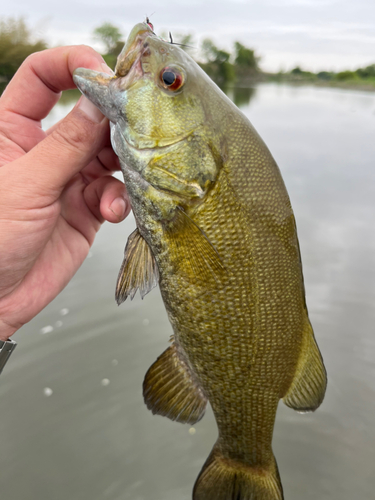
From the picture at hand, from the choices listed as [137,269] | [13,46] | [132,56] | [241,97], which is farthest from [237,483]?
[241,97]

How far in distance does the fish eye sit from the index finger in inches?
20.0

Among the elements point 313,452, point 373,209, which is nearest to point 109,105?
point 313,452

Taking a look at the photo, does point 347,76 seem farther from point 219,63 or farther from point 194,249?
point 194,249

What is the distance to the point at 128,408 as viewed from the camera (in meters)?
3.60

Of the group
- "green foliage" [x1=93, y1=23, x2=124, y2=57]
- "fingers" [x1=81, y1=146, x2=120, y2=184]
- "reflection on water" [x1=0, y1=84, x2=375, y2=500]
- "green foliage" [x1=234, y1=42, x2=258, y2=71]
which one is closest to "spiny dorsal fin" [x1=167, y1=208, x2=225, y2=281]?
"fingers" [x1=81, y1=146, x2=120, y2=184]

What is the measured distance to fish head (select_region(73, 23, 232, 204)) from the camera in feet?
4.74

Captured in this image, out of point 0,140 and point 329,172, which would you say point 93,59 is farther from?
point 329,172

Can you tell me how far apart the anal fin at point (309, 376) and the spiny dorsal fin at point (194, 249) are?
1.81 feet

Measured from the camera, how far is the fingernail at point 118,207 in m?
1.93

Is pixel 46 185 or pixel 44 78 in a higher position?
pixel 44 78

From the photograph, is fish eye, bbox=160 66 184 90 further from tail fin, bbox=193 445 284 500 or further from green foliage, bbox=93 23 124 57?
green foliage, bbox=93 23 124 57

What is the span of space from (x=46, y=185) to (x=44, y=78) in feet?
2.49

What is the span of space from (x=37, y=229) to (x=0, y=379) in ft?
8.42

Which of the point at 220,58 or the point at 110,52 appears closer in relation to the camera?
the point at 110,52
